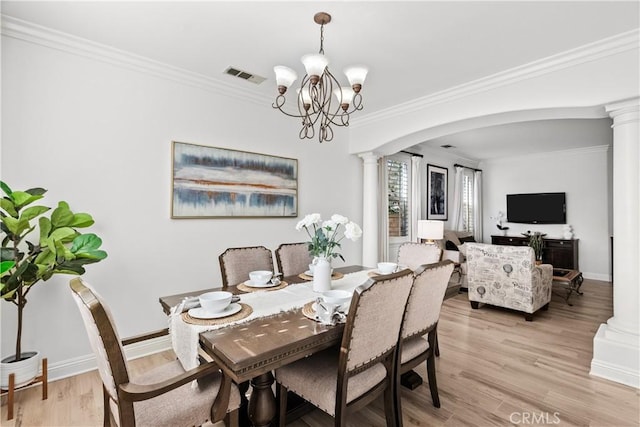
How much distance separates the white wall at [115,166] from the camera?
95.0 inches

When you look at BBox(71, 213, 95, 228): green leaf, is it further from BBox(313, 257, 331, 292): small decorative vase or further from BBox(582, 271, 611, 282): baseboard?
BBox(582, 271, 611, 282): baseboard

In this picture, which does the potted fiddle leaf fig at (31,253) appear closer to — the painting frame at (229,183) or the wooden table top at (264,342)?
the painting frame at (229,183)

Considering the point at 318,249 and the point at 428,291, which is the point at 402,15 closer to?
the point at 318,249

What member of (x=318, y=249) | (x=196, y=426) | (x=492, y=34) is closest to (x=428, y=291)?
(x=318, y=249)

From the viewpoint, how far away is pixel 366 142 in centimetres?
447

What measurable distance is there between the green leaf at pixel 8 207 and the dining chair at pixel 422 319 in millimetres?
2593

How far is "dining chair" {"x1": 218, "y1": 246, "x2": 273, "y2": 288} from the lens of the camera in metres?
2.58

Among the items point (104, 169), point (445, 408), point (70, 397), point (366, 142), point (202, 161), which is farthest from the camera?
point (366, 142)

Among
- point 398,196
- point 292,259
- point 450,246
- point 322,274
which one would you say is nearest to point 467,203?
point 450,246

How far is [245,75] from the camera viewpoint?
3197 mm

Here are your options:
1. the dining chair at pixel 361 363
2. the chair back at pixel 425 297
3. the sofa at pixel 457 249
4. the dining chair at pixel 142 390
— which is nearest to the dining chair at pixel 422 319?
the chair back at pixel 425 297

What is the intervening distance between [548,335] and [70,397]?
439cm

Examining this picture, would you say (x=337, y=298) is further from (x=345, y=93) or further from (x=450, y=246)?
(x=450, y=246)

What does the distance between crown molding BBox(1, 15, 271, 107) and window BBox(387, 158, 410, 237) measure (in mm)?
3046
